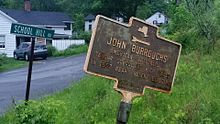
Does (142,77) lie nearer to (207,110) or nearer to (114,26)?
(114,26)

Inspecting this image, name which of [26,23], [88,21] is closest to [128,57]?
[26,23]

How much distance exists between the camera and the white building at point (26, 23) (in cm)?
4344

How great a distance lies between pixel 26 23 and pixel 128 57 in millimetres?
43405

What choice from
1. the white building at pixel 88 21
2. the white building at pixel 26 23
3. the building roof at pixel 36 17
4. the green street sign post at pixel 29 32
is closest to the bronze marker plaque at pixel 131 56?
the green street sign post at pixel 29 32

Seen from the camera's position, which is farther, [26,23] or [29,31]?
[26,23]

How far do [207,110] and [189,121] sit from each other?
308 millimetres

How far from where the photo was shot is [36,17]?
50.2 metres

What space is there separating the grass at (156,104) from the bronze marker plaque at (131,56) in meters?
1.07

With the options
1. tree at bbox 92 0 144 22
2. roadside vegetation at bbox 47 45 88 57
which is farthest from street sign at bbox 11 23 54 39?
tree at bbox 92 0 144 22

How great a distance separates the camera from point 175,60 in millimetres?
5219

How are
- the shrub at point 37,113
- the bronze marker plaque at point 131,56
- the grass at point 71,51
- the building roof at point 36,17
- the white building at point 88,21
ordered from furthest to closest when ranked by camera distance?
the white building at point 88,21
the building roof at point 36,17
the grass at point 71,51
the shrub at point 37,113
the bronze marker plaque at point 131,56

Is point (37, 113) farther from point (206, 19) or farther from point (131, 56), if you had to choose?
point (206, 19)

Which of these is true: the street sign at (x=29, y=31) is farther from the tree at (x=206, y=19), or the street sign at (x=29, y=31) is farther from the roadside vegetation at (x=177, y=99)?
the tree at (x=206, y=19)

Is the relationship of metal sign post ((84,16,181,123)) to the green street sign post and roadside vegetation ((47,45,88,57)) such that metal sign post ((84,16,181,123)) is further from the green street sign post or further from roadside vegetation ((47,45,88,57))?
roadside vegetation ((47,45,88,57))
